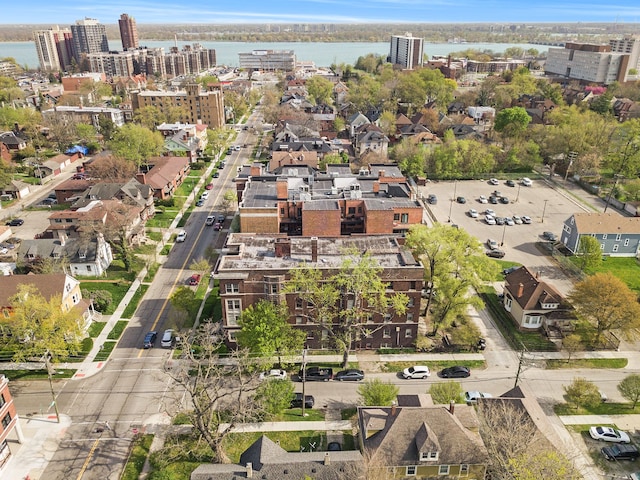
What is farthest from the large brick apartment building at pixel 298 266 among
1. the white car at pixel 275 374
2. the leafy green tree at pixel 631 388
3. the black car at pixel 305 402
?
the leafy green tree at pixel 631 388

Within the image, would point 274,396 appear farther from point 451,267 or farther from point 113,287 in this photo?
point 113,287

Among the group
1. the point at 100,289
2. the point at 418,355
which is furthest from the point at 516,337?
the point at 100,289

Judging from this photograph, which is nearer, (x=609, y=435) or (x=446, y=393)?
(x=609, y=435)

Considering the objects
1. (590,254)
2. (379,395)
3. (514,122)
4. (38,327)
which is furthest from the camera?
(514,122)

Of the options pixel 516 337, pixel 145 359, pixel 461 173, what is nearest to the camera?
pixel 145 359

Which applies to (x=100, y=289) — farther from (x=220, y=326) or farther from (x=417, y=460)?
(x=417, y=460)

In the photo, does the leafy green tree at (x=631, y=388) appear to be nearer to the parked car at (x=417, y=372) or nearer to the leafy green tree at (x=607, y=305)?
the leafy green tree at (x=607, y=305)

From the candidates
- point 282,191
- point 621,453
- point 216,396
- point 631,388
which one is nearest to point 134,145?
point 282,191
